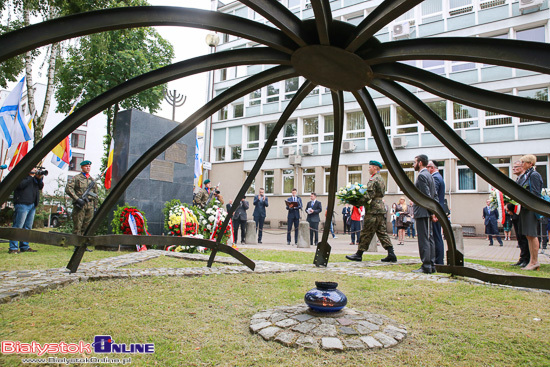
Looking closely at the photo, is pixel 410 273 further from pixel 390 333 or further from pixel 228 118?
pixel 228 118

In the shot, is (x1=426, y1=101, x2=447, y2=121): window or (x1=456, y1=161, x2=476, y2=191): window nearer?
(x1=456, y1=161, x2=476, y2=191): window

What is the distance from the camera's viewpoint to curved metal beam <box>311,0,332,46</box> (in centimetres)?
169

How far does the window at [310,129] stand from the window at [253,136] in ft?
13.8

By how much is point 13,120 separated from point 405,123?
21226mm

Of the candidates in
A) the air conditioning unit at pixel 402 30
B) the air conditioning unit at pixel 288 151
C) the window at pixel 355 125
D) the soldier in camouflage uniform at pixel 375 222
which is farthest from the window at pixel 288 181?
the soldier in camouflage uniform at pixel 375 222

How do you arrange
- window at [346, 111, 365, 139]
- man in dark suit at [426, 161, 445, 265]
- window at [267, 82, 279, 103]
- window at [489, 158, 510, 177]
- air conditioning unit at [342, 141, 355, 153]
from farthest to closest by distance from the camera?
window at [267, 82, 279, 103] < window at [346, 111, 365, 139] < air conditioning unit at [342, 141, 355, 153] < window at [489, 158, 510, 177] < man in dark suit at [426, 161, 445, 265]

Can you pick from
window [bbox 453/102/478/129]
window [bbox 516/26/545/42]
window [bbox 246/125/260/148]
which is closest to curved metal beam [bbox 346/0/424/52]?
window [bbox 453/102/478/129]

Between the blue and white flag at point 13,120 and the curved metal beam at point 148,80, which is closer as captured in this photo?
the curved metal beam at point 148,80

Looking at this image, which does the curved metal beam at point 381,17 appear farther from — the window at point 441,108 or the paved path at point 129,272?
the window at point 441,108

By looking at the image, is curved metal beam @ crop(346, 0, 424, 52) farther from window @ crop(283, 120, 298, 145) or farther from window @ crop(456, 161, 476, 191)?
window @ crop(283, 120, 298, 145)

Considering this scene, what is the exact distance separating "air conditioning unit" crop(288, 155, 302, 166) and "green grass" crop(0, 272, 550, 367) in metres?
21.1

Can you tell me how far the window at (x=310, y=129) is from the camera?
88.6 feet

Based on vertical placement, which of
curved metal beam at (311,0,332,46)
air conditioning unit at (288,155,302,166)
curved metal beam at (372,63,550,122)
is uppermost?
air conditioning unit at (288,155,302,166)

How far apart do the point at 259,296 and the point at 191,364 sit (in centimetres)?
196
